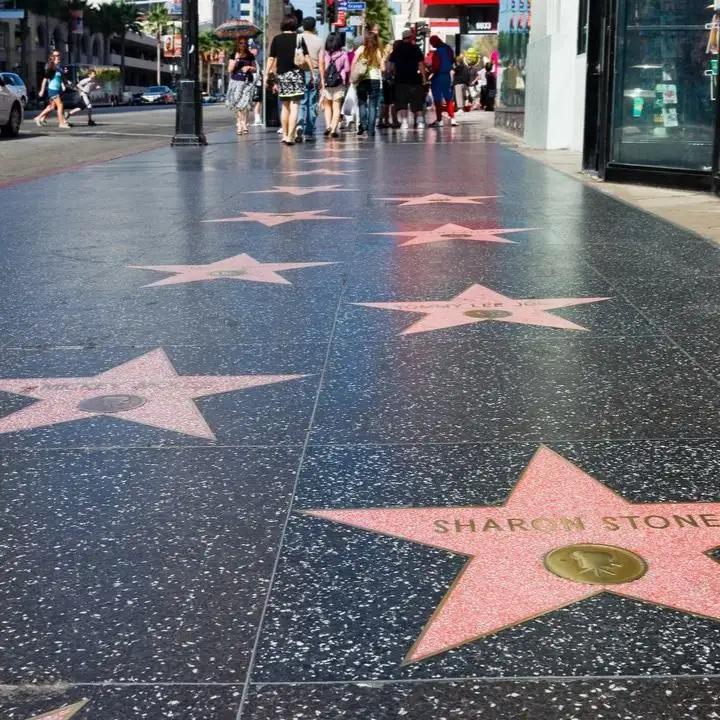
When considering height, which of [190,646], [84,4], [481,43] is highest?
[84,4]

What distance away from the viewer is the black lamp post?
643 inches

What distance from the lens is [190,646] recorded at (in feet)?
6.44

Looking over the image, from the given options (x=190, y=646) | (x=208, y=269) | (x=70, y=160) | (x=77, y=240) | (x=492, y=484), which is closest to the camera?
(x=190, y=646)

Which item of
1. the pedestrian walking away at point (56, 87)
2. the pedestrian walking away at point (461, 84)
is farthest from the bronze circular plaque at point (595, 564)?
the pedestrian walking away at point (461, 84)

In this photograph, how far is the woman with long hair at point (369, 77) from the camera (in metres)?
20.8

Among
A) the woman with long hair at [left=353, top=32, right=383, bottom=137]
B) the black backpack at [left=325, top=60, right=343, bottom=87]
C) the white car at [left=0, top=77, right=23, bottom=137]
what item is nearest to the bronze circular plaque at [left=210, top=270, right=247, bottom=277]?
the black backpack at [left=325, top=60, right=343, bottom=87]

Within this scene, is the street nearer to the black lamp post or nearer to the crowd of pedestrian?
the black lamp post

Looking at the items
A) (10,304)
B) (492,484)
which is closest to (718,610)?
(492,484)

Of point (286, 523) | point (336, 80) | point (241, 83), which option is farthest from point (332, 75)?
point (286, 523)

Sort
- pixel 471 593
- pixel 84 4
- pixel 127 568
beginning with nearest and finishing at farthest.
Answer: pixel 471 593 → pixel 127 568 → pixel 84 4

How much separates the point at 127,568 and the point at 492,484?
36.8 inches

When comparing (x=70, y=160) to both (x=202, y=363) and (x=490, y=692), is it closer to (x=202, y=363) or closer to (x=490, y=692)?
(x=202, y=363)

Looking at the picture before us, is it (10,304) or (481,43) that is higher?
(481,43)

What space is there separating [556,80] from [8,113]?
11.6 m
